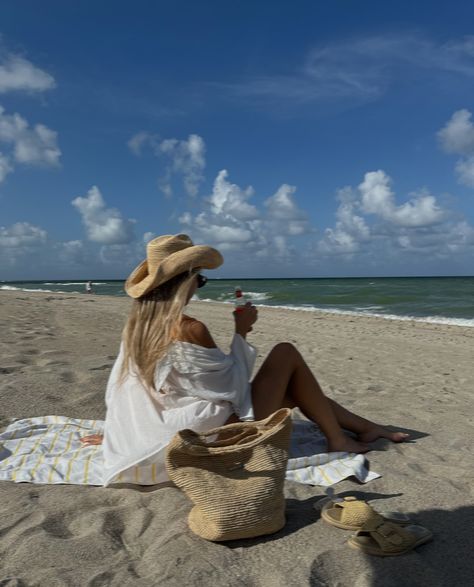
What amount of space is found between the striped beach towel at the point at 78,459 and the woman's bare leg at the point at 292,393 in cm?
15

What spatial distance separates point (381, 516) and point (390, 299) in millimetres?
23250

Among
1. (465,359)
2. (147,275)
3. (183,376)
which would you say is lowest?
(465,359)

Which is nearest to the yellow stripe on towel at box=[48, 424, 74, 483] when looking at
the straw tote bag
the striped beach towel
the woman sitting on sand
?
the striped beach towel

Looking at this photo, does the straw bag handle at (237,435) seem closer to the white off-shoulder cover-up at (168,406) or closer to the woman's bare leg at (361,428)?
the white off-shoulder cover-up at (168,406)

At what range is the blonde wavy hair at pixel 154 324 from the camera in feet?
9.06

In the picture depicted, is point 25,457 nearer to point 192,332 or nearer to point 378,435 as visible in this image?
point 192,332

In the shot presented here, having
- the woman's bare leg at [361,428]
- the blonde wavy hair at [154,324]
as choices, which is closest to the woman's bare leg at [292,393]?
the woman's bare leg at [361,428]

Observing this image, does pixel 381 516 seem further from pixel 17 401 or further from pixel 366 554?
pixel 17 401

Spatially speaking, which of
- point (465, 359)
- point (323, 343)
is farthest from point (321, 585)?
point (323, 343)

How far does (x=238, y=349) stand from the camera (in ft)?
9.76

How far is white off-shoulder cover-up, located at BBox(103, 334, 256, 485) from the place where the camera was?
9.05 feet

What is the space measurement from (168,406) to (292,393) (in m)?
0.87

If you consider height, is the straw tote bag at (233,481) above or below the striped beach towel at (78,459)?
above

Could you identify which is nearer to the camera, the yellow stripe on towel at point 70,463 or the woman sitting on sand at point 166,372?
the woman sitting on sand at point 166,372
